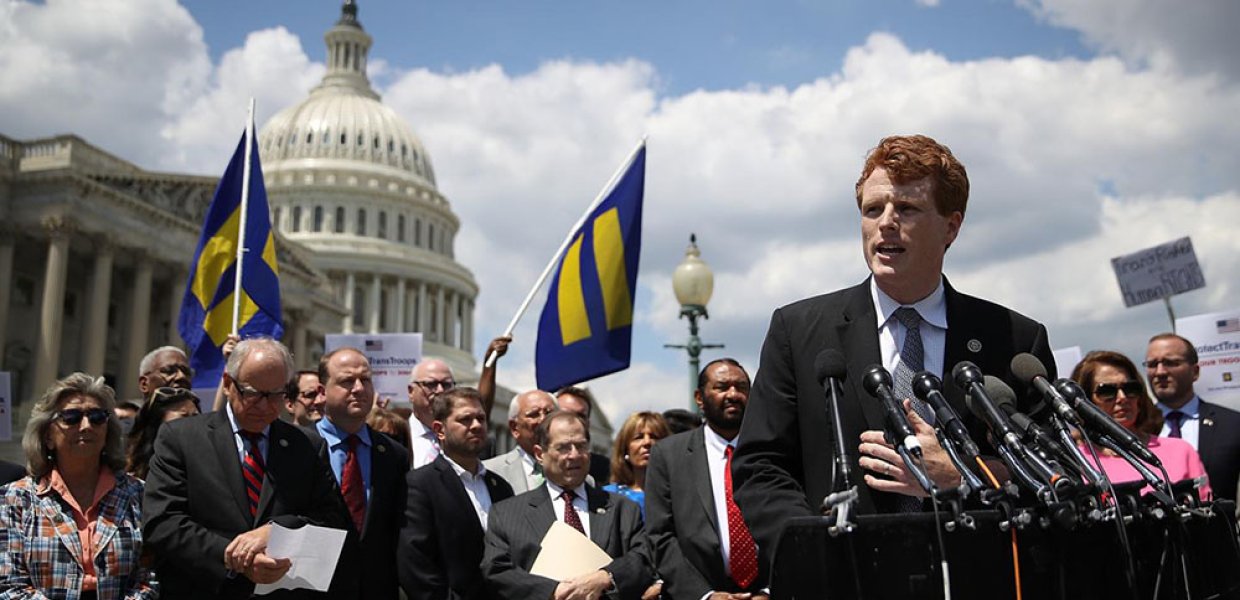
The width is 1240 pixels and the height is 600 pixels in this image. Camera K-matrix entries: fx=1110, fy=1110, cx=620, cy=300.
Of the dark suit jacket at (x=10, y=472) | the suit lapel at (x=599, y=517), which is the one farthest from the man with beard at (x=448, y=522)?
the dark suit jacket at (x=10, y=472)

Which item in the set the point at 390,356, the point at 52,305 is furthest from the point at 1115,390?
the point at 52,305

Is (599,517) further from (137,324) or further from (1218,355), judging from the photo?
(137,324)

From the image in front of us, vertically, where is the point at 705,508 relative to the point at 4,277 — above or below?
below

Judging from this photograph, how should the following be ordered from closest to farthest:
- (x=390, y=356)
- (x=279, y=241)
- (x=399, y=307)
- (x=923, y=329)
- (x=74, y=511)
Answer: (x=923, y=329), (x=74, y=511), (x=390, y=356), (x=279, y=241), (x=399, y=307)

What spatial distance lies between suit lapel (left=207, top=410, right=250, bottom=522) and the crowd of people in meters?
Result: 0.01

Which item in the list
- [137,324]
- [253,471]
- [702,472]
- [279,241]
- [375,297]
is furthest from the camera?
[375,297]

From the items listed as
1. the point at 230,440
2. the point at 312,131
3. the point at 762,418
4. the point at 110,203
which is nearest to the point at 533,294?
the point at 230,440

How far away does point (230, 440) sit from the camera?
5938 mm

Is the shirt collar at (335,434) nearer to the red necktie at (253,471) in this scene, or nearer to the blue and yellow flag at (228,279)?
the red necktie at (253,471)

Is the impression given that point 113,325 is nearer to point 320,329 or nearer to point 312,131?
point 320,329

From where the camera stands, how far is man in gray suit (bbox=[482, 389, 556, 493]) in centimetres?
862

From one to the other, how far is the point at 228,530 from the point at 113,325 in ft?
159

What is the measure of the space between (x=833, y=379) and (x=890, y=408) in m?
0.25

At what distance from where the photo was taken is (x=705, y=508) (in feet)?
20.9
